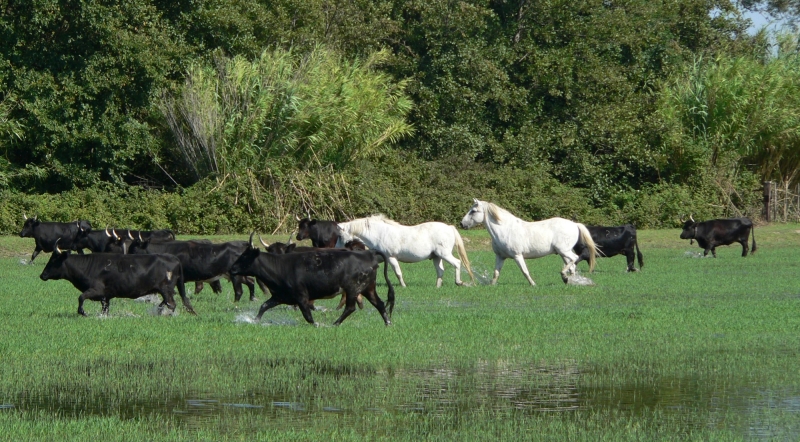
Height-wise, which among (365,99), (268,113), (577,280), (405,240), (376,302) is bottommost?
(577,280)

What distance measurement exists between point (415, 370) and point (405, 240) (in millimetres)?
8826

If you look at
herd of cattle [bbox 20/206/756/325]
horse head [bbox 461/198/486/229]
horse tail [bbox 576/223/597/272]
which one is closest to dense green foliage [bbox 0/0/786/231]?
horse head [bbox 461/198/486/229]

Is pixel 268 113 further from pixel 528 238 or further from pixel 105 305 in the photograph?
pixel 105 305

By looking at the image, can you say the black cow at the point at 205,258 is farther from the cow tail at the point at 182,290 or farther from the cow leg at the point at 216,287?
the cow leg at the point at 216,287

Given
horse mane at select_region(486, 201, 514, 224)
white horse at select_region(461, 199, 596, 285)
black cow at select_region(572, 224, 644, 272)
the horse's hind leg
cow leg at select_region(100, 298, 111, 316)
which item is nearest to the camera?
cow leg at select_region(100, 298, 111, 316)

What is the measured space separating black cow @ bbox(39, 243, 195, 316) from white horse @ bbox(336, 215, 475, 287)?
565 cm

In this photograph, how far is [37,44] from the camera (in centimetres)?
3225

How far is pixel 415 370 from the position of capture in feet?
34.8

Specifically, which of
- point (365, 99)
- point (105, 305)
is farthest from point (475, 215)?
point (365, 99)

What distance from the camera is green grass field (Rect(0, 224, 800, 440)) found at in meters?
8.28

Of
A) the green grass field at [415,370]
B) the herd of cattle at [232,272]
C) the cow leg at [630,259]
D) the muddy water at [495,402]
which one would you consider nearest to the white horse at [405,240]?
the green grass field at [415,370]

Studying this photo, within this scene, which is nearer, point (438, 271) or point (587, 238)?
point (438, 271)

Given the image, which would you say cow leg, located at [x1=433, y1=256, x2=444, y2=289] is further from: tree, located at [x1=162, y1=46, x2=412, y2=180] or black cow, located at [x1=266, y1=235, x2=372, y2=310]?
tree, located at [x1=162, y1=46, x2=412, y2=180]

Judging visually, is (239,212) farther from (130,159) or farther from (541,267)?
(541,267)
